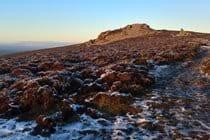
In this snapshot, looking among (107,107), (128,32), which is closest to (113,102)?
(107,107)

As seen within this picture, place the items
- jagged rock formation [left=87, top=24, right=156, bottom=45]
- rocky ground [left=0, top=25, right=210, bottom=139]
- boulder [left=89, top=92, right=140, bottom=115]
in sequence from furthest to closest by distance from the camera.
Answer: jagged rock formation [left=87, top=24, right=156, bottom=45], boulder [left=89, top=92, right=140, bottom=115], rocky ground [left=0, top=25, right=210, bottom=139]

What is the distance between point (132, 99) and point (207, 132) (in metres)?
4.86

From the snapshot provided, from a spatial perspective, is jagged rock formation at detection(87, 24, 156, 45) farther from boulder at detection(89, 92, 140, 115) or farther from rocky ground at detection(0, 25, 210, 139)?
boulder at detection(89, 92, 140, 115)

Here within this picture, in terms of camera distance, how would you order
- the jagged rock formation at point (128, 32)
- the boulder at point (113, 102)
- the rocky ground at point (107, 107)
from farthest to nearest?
the jagged rock formation at point (128, 32)
the boulder at point (113, 102)
the rocky ground at point (107, 107)

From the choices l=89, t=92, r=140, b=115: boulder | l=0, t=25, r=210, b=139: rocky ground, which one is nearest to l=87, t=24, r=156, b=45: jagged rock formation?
l=0, t=25, r=210, b=139: rocky ground

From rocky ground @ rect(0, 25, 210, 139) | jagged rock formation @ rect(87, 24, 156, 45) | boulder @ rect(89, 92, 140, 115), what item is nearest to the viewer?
rocky ground @ rect(0, 25, 210, 139)

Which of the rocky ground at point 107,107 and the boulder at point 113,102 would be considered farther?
the boulder at point 113,102

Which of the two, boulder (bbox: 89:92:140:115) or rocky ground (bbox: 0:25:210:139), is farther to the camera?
boulder (bbox: 89:92:140:115)

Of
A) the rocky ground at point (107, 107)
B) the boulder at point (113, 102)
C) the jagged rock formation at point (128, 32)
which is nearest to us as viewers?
the rocky ground at point (107, 107)

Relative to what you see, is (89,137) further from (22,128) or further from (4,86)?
(4,86)

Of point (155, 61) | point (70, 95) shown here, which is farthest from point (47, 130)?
point (155, 61)

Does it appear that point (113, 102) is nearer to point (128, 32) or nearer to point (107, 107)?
point (107, 107)

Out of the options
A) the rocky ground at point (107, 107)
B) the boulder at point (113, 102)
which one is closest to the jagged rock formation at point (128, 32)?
the rocky ground at point (107, 107)

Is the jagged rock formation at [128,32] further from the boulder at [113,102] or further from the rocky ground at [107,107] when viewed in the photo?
the boulder at [113,102]
